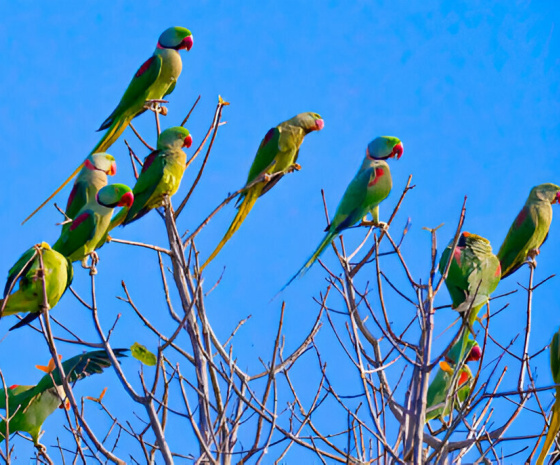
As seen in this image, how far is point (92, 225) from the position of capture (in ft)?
13.8

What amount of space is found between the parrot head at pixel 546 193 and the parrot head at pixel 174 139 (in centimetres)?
244

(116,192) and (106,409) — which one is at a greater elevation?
(116,192)

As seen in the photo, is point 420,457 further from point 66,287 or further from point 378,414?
point 66,287

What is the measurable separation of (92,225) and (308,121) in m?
1.81

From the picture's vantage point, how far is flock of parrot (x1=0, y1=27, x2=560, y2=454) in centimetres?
355

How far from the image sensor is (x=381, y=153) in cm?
486

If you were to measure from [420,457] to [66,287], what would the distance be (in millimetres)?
1861

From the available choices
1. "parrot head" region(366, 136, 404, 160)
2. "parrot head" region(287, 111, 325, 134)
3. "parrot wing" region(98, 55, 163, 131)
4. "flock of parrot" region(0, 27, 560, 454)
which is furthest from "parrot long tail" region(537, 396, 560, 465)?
"parrot wing" region(98, 55, 163, 131)

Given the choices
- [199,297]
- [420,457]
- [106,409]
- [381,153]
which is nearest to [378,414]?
[420,457]

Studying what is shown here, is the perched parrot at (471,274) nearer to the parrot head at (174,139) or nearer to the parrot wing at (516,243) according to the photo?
the parrot wing at (516,243)

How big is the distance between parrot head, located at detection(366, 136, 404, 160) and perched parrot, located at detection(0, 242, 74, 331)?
2234 millimetres

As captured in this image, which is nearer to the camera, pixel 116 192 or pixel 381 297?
pixel 381 297

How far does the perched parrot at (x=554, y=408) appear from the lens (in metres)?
3.27

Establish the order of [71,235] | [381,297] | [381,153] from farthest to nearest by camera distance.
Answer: [381,153], [71,235], [381,297]
